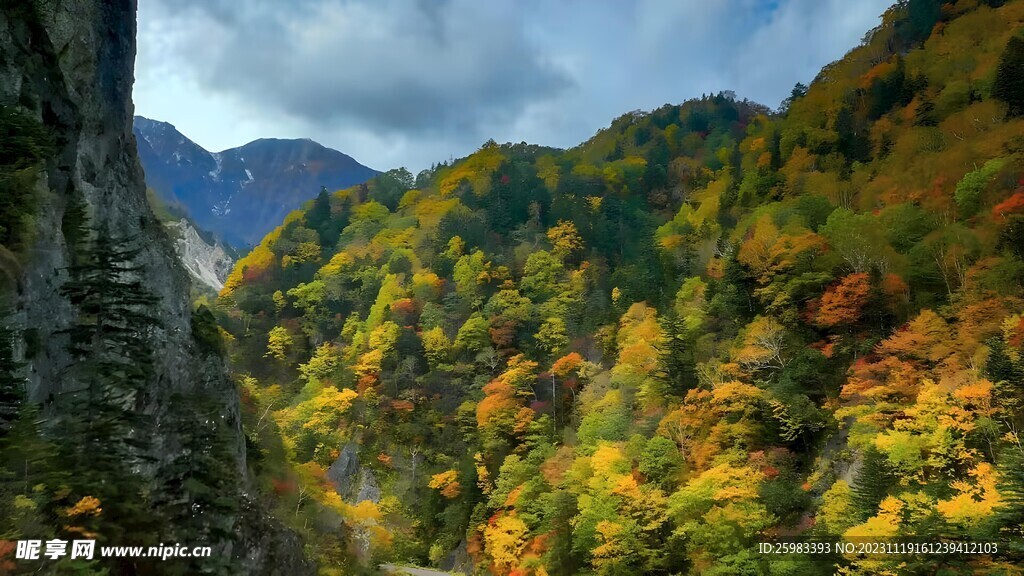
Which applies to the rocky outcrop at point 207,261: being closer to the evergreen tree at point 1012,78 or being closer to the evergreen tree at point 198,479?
the evergreen tree at point 198,479

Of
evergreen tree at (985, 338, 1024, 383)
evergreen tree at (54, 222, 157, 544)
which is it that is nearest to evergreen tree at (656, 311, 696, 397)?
evergreen tree at (985, 338, 1024, 383)

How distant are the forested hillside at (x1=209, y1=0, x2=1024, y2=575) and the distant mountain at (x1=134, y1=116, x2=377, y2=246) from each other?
52217 millimetres

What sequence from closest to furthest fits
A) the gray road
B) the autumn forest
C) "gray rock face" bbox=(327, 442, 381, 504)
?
the autumn forest → the gray road → "gray rock face" bbox=(327, 442, 381, 504)

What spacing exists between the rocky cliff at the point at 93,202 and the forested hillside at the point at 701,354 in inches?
320

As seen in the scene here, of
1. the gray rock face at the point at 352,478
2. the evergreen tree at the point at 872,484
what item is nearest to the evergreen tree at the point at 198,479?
the evergreen tree at the point at 872,484

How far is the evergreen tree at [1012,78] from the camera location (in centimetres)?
3316

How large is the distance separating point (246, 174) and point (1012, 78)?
126 meters

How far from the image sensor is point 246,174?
126m

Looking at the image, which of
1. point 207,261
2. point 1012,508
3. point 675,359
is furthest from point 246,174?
point 1012,508

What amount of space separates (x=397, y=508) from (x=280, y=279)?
3489cm

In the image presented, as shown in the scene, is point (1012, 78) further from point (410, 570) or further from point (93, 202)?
point (410, 570)

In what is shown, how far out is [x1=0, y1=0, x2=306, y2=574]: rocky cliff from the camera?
47.3 ft

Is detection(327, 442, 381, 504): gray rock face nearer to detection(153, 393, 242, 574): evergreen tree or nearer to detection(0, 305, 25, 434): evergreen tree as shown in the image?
detection(153, 393, 242, 574): evergreen tree

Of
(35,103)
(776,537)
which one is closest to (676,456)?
(776,537)
